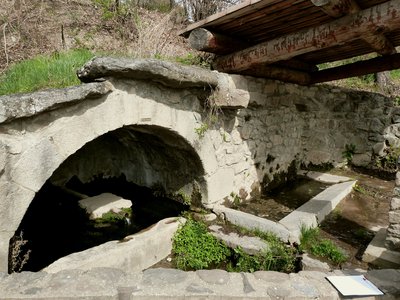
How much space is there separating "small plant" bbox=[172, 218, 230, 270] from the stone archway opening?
61 cm

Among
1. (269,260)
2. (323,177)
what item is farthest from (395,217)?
(323,177)

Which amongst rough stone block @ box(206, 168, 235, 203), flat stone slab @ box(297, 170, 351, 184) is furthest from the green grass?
flat stone slab @ box(297, 170, 351, 184)

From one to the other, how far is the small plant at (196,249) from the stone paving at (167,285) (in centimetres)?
114

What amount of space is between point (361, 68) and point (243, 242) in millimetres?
3701

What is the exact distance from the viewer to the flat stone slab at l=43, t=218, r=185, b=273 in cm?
261

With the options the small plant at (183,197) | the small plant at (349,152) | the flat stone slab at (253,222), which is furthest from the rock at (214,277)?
the small plant at (349,152)

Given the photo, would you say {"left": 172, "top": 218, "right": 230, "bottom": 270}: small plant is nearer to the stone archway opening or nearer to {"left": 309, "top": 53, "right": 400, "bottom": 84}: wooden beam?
the stone archway opening

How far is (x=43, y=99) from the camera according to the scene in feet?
7.33

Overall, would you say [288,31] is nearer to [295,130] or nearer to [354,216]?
[295,130]

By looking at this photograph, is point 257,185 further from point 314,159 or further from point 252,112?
point 314,159


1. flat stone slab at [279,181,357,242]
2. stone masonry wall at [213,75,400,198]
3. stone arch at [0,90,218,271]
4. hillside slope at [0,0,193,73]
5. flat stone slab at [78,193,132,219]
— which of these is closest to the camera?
stone arch at [0,90,218,271]

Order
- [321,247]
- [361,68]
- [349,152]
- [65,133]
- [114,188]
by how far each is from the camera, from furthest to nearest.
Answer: [349,152] → [361,68] → [114,188] → [321,247] → [65,133]

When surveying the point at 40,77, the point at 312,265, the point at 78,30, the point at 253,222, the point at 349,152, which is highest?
the point at 78,30

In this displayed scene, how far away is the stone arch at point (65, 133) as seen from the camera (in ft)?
7.19
